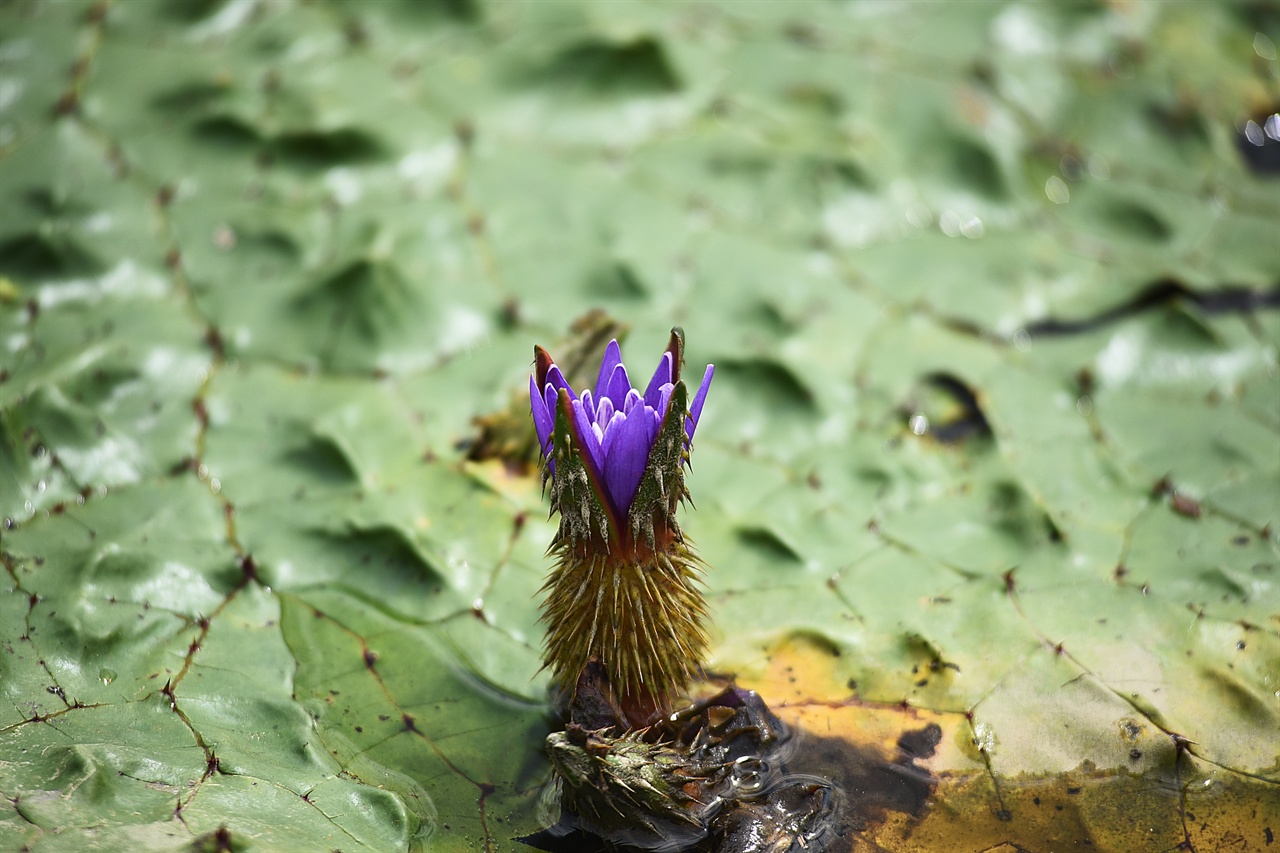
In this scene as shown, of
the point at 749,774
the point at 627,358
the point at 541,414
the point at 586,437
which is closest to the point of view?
the point at 586,437

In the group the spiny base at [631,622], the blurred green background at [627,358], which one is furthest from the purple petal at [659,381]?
the blurred green background at [627,358]

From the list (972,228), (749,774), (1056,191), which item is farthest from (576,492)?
(1056,191)

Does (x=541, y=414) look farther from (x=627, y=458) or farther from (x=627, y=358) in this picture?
(x=627, y=358)

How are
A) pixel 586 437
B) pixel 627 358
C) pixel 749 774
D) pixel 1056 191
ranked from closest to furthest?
1. pixel 586 437
2. pixel 749 774
3. pixel 627 358
4. pixel 1056 191

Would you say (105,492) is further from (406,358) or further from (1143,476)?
(1143,476)

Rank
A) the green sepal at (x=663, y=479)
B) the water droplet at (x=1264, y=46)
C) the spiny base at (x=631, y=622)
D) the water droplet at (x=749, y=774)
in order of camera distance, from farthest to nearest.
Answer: the water droplet at (x=1264, y=46)
the water droplet at (x=749, y=774)
the spiny base at (x=631, y=622)
the green sepal at (x=663, y=479)

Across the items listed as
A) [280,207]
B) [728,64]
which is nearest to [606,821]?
[280,207]

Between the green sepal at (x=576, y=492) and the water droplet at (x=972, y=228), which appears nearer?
the green sepal at (x=576, y=492)

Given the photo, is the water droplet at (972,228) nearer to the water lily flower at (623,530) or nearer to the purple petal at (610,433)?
the water lily flower at (623,530)
